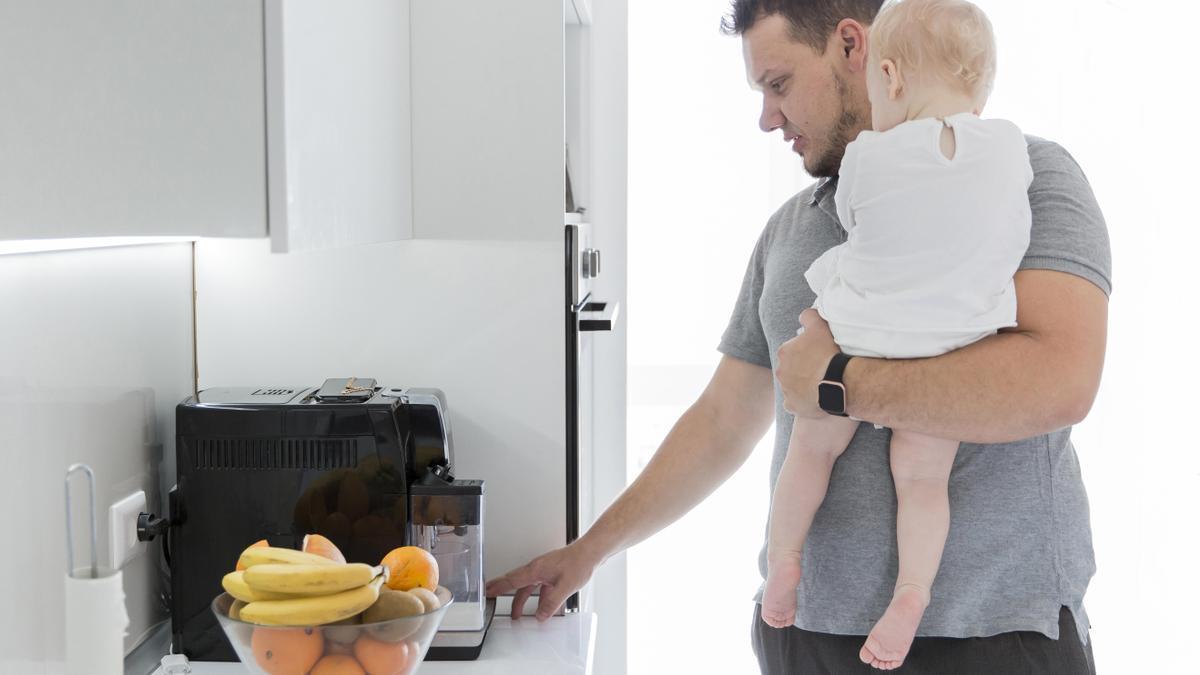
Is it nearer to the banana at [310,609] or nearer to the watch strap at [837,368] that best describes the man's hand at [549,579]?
the watch strap at [837,368]

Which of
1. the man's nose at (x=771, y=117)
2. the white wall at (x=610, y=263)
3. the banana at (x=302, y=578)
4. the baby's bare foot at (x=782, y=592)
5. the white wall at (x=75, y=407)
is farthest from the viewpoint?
the white wall at (x=610, y=263)

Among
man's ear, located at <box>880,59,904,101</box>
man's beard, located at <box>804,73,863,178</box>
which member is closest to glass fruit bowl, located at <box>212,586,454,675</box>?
man's ear, located at <box>880,59,904,101</box>

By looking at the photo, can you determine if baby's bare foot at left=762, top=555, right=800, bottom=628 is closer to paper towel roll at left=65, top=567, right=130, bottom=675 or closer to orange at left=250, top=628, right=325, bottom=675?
orange at left=250, top=628, right=325, bottom=675

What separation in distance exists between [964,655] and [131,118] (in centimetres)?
129

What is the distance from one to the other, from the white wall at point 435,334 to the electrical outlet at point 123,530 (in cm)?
32

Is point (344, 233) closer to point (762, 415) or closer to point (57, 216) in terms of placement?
point (57, 216)

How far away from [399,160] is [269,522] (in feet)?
1.93

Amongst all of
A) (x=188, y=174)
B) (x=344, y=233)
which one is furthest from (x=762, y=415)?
(x=188, y=174)

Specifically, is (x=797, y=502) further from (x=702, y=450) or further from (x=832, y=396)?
(x=702, y=450)

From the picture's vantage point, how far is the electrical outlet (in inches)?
55.3

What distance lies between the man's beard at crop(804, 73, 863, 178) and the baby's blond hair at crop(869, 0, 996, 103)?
334mm

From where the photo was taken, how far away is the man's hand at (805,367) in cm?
147

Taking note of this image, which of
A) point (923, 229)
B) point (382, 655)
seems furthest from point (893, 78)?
point (382, 655)

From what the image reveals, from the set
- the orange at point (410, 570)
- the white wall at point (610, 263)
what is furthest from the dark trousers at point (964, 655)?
the white wall at point (610, 263)
